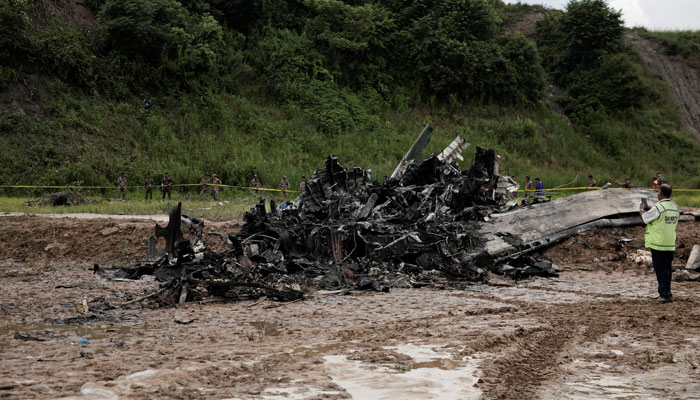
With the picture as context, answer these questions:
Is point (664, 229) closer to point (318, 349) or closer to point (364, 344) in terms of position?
point (364, 344)

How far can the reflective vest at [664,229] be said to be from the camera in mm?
7648

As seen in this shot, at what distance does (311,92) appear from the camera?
1292 inches

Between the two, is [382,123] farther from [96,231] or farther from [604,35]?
[96,231]

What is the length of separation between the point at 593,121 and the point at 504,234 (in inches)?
1157

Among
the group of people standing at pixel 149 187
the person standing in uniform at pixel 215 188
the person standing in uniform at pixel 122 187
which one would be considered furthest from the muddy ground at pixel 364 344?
the person standing in uniform at pixel 215 188

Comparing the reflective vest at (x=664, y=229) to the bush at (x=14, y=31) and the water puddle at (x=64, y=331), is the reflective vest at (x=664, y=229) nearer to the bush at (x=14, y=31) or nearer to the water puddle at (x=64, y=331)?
Result: the water puddle at (x=64, y=331)

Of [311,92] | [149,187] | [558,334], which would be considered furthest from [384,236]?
[311,92]

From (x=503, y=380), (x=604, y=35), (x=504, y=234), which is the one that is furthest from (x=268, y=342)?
(x=604, y=35)

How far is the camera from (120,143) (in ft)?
85.7

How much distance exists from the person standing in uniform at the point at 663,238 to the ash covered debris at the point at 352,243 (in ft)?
9.85

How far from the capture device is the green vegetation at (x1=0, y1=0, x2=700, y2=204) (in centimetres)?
2591

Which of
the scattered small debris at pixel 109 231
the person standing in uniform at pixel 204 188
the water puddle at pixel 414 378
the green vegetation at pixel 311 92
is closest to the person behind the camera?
the water puddle at pixel 414 378

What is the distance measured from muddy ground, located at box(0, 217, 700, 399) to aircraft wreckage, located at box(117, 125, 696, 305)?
2.20 ft

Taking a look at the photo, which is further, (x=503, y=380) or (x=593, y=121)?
(x=593, y=121)
